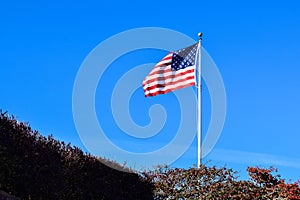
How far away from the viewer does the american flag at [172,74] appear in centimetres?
1566

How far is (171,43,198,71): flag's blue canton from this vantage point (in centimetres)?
1599

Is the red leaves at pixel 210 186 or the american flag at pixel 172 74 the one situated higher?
the american flag at pixel 172 74

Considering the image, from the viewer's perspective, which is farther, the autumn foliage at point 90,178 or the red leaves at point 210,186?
the red leaves at point 210,186

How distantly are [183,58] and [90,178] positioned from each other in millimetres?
5961

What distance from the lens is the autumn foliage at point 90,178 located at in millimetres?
10258

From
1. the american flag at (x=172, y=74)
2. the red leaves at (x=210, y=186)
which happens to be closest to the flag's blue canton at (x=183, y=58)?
the american flag at (x=172, y=74)

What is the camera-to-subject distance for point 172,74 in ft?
51.9

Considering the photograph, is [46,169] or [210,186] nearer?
[46,169]

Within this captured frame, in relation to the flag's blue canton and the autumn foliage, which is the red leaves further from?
the flag's blue canton

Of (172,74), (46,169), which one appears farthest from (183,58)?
(46,169)

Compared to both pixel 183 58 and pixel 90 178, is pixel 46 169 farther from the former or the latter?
pixel 183 58

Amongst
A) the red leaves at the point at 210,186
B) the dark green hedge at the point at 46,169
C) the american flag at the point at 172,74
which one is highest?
the american flag at the point at 172,74

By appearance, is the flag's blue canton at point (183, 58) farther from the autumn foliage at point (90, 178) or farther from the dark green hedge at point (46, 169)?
the dark green hedge at point (46, 169)

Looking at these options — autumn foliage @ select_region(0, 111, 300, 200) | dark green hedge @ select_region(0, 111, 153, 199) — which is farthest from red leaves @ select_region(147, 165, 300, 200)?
dark green hedge @ select_region(0, 111, 153, 199)
